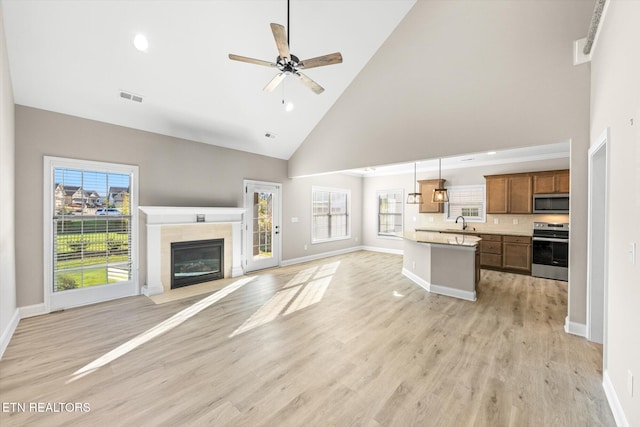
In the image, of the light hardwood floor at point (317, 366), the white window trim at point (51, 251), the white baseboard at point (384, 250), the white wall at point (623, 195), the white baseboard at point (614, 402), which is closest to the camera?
the white wall at point (623, 195)

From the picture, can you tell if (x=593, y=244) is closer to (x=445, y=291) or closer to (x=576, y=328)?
(x=576, y=328)

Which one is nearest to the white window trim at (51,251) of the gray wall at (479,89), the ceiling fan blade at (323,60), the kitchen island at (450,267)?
the ceiling fan blade at (323,60)

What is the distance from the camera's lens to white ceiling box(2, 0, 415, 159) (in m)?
2.89

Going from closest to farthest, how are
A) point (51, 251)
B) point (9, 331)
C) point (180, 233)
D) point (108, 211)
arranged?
point (9, 331)
point (51, 251)
point (108, 211)
point (180, 233)

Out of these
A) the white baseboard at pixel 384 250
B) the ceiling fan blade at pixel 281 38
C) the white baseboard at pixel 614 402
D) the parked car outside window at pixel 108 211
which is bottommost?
the white baseboard at pixel 614 402

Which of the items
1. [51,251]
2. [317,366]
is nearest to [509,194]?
[317,366]

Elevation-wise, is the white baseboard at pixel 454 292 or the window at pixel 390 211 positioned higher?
the window at pixel 390 211

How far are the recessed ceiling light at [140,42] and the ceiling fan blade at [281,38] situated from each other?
1.91m

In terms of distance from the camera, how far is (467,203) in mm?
6953

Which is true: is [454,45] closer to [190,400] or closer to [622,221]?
[622,221]

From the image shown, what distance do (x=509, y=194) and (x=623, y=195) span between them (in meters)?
4.86

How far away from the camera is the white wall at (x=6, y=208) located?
102 inches

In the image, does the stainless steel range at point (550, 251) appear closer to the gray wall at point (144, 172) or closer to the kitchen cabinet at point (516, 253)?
the kitchen cabinet at point (516, 253)

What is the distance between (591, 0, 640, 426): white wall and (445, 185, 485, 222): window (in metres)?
4.77
